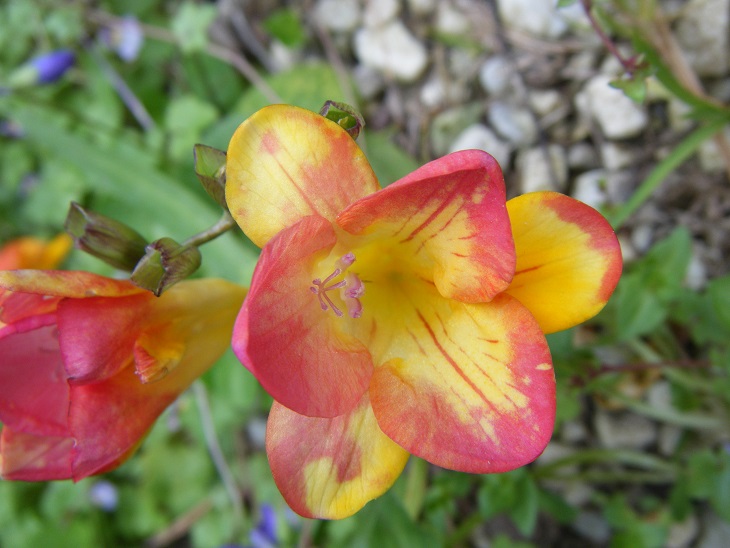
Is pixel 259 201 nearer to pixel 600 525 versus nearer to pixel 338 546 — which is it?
pixel 338 546

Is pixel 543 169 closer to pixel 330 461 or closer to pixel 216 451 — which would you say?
pixel 330 461

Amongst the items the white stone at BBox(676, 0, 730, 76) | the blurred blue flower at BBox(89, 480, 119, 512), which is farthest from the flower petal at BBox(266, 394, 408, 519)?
the blurred blue flower at BBox(89, 480, 119, 512)

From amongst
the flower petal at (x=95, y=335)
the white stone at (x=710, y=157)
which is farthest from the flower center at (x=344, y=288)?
the white stone at (x=710, y=157)

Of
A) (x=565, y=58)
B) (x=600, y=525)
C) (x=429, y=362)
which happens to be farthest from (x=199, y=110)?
(x=600, y=525)

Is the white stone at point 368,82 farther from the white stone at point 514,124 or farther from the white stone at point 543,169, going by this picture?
the white stone at point 543,169

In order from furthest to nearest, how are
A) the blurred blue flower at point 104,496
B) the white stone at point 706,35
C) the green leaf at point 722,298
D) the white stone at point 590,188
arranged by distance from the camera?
1. the blurred blue flower at point 104,496
2. the white stone at point 590,188
3. the white stone at point 706,35
4. the green leaf at point 722,298
